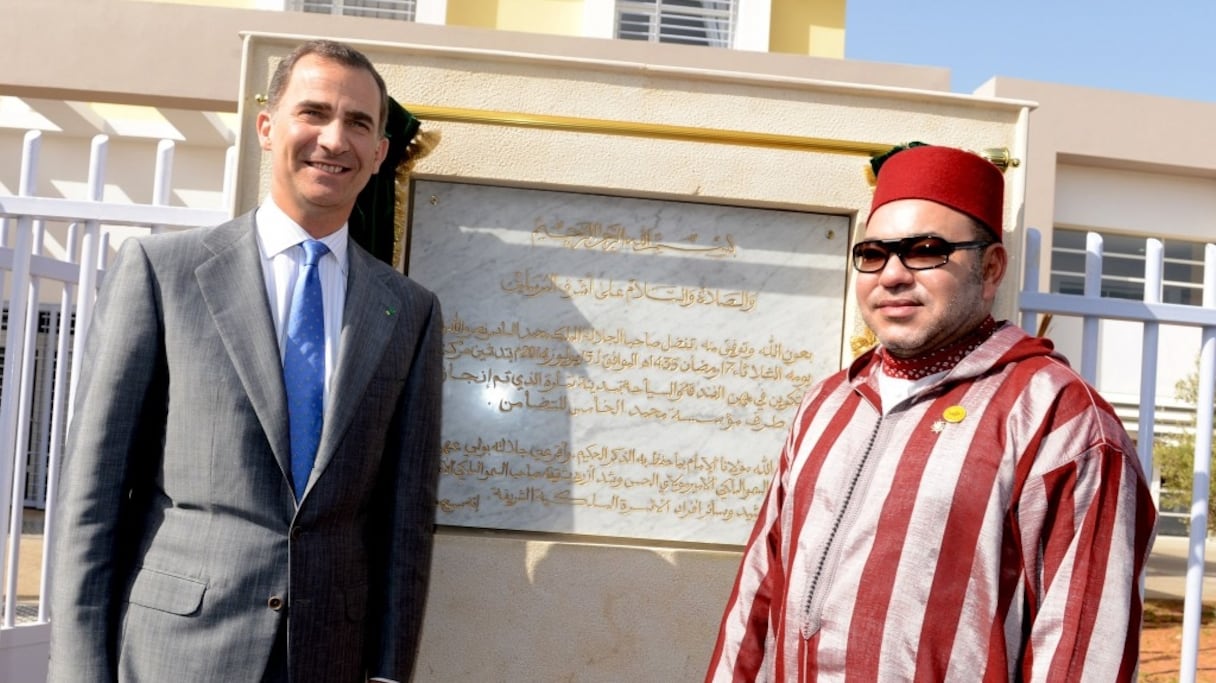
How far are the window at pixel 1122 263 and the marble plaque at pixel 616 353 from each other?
35.2 feet

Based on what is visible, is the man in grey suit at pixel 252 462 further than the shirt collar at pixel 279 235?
No

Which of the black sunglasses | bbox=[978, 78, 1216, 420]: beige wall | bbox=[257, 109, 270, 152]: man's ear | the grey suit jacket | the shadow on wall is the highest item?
bbox=[978, 78, 1216, 420]: beige wall

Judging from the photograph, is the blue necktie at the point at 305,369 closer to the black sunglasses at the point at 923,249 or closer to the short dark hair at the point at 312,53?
the short dark hair at the point at 312,53

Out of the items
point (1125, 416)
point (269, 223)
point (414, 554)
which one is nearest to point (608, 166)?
point (269, 223)

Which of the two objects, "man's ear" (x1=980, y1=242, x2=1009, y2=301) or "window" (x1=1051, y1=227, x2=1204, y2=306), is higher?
"window" (x1=1051, y1=227, x2=1204, y2=306)

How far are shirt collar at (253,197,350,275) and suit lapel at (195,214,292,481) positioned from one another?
44 millimetres

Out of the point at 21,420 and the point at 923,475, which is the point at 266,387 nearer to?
the point at 923,475

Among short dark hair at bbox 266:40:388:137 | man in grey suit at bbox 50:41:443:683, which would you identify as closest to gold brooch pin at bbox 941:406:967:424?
man in grey suit at bbox 50:41:443:683

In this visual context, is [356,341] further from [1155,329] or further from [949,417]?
[1155,329]

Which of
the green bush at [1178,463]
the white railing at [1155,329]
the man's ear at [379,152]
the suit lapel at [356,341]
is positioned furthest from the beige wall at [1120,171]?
the suit lapel at [356,341]

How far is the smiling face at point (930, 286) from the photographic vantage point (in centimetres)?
206

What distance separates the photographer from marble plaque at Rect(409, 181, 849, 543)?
3.41 meters

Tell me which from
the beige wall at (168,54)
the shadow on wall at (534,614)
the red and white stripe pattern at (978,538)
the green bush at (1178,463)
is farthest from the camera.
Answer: the green bush at (1178,463)

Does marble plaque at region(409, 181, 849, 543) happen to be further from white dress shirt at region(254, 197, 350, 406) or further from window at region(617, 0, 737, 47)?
window at region(617, 0, 737, 47)
